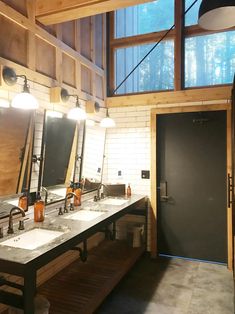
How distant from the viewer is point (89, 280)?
3.04m

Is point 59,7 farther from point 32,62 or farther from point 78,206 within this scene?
point 78,206

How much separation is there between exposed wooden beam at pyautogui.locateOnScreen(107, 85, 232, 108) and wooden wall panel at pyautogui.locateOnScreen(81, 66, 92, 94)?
54 centimetres

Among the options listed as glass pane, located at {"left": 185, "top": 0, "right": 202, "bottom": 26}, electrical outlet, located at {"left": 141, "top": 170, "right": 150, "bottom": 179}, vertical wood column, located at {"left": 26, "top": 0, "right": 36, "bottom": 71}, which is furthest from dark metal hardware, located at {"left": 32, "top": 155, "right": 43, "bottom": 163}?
glass pane, located at {"left": 185, "top": 0, "right": 202, "bottom": 26}

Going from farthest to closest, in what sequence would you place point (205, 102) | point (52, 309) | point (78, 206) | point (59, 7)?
point (205, 102) → point (78, 206) → point (59, 7) → point (52, 309)

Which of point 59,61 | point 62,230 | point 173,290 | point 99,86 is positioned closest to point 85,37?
point 99,86

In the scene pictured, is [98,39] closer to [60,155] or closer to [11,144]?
[60,155]

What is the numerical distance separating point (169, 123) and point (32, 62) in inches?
81.4

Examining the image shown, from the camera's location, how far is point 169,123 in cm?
402

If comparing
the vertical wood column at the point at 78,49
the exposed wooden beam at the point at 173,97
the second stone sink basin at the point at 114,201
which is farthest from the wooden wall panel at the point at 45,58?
the second stone sink basin at the point at 114,201

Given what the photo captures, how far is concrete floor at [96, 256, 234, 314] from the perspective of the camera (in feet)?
8.96

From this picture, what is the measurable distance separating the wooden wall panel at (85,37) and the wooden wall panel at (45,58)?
0.72 metres

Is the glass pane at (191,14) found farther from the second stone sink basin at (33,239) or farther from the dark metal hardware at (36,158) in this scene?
the second stone sink basin at (33,239)

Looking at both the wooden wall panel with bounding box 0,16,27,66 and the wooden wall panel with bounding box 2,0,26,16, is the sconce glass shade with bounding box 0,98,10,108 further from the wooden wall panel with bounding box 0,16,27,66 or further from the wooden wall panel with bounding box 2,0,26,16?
the wooden wall panel with bounding box 2,0,26,16

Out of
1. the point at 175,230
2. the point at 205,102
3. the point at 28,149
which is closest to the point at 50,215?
the point at 28,149
